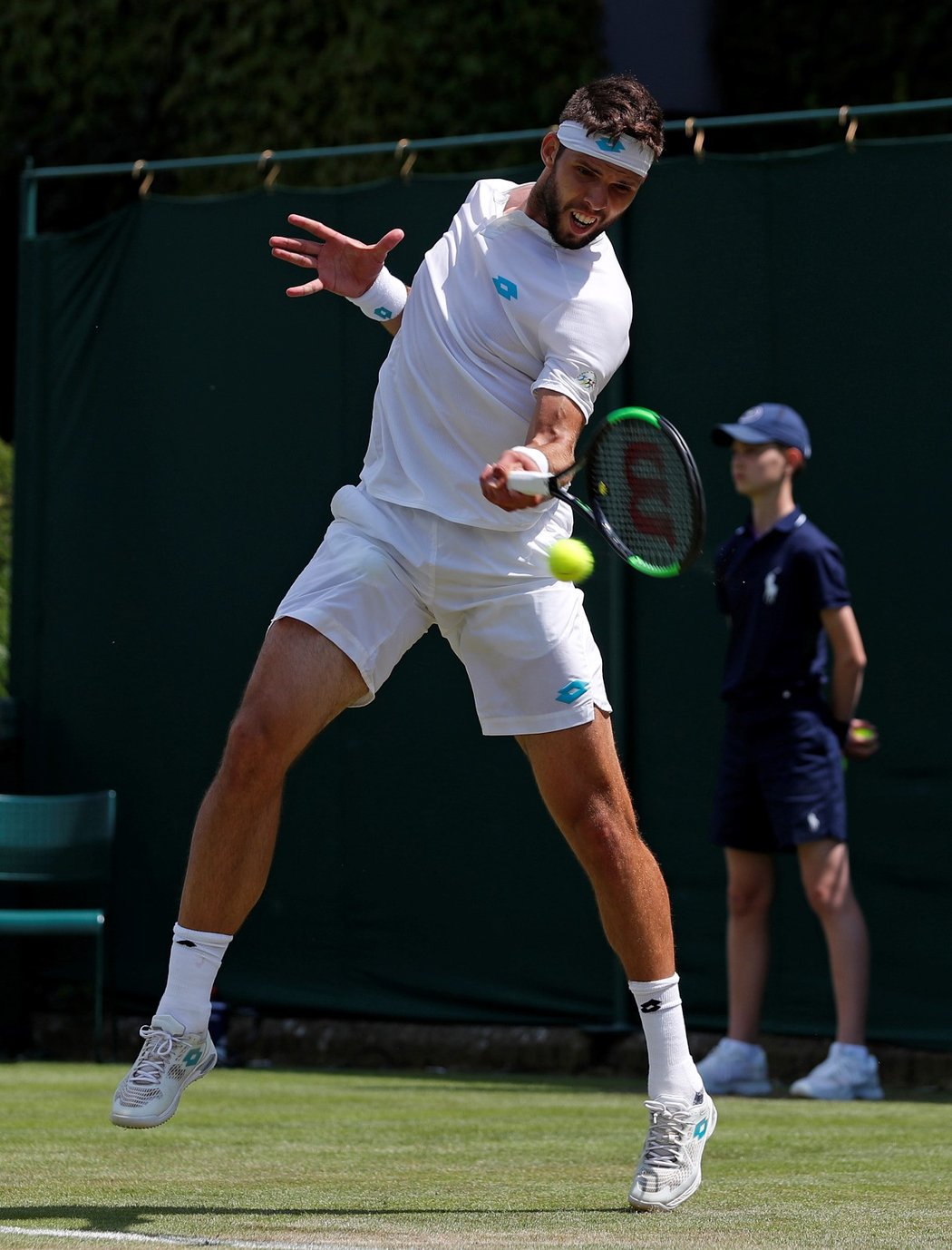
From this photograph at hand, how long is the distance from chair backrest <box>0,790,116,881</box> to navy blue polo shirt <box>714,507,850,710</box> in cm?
237

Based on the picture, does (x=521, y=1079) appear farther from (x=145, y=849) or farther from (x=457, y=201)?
(x=457, y=201)

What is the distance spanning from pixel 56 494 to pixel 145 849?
1345mm

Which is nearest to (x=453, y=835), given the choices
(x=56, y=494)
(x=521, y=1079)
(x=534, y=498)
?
Result: (x=521, y=1079)

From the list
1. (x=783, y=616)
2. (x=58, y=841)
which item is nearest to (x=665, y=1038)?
(x=783, y=616)

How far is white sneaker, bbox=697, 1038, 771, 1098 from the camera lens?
622 centimetres

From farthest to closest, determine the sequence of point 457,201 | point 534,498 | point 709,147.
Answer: point 709,147
point 457,201
point 534,498

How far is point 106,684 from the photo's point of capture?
7734mm

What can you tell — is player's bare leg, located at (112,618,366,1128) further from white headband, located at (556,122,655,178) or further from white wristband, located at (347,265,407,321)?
white headband, located at (556,122,655,178)

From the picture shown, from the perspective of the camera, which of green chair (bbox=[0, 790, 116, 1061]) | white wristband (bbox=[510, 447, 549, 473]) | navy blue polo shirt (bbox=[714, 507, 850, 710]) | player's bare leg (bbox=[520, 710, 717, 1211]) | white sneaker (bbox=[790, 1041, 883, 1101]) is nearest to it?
white wristband (bbox=[510, 447, 549, 473])

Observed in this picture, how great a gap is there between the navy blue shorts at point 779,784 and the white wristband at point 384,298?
2384 millimetres

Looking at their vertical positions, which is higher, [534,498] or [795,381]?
[795,381]

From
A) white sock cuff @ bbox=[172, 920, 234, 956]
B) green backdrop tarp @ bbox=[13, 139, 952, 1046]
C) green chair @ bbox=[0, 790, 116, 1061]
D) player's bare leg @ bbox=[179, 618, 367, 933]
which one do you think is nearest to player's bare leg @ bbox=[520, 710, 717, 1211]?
player's bare leg @ bbox=[179, 618, 367, 933]

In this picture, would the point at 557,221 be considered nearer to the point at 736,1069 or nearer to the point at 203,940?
the point at 203,940

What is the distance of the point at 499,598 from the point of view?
153 inches
